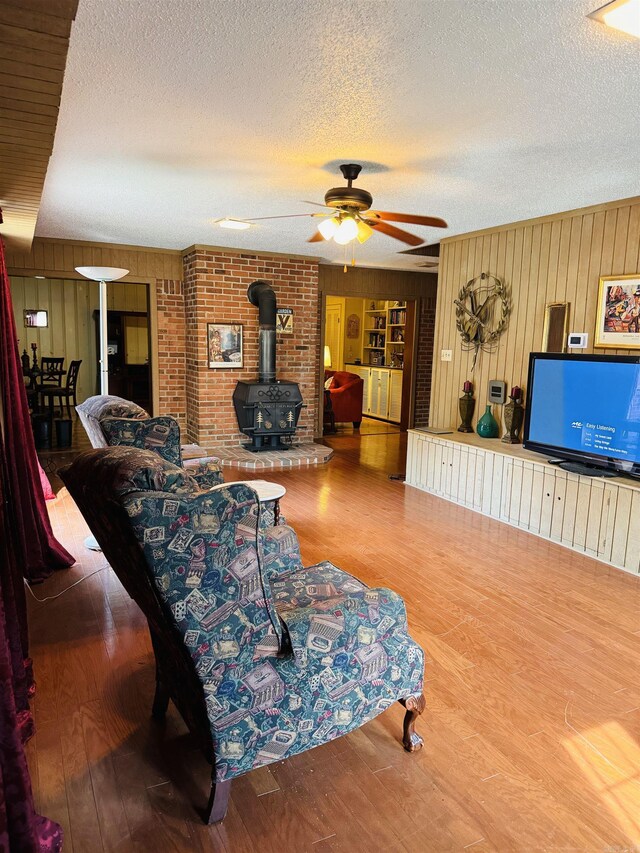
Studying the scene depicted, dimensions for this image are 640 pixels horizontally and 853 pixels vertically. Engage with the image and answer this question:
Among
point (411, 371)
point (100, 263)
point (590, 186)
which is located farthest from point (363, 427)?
point (590, 186)

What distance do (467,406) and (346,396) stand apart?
3283 millimetres

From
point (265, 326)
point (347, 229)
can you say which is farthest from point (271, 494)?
point (265, 326)

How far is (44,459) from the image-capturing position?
6.08 meters

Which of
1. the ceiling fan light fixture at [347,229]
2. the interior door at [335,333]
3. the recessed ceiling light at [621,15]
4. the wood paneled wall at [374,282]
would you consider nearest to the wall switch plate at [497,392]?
the ceiling fan light fixture at [347,229]

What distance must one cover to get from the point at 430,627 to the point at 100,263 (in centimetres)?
565

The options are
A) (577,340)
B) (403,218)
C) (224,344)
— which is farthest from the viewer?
(224,344)

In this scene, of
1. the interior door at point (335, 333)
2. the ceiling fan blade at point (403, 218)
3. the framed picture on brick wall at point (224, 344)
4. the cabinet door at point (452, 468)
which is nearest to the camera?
the ceiling fan blade at point (403, 218)

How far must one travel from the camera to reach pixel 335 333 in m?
10.5

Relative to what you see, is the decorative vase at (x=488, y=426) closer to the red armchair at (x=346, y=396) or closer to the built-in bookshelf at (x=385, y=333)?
the red armchair at (x=346, y=396)

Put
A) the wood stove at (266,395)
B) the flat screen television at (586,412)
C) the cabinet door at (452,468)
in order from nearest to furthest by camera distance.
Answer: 1. the flat screen television at (586,412)
2. the cabinet door at (452,468)
3. the wood stove at (266,395)

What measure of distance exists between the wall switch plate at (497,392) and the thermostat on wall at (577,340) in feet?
2.39

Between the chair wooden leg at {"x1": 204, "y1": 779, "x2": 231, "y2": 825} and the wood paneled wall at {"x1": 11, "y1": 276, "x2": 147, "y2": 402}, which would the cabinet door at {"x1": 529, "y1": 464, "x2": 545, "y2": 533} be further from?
the wood paneled wall at {"x1": 11, "y1": 276, "x2": 147, "y2": 402}

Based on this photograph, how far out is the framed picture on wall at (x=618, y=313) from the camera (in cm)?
381

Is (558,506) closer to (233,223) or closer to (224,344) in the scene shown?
(233,223)
